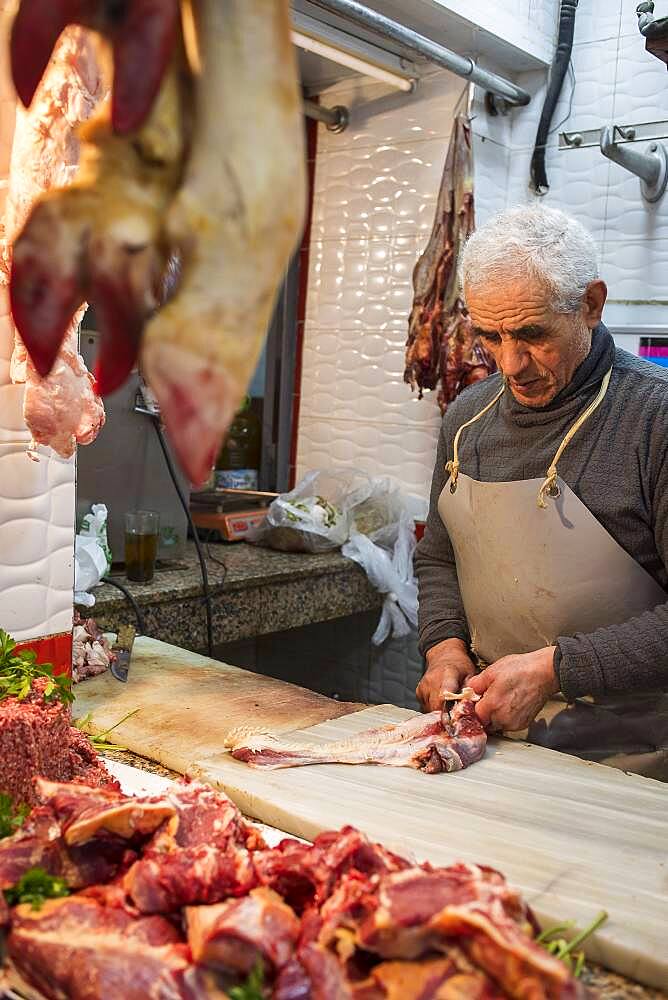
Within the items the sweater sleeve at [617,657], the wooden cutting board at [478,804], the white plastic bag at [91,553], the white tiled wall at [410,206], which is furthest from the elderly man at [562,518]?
the white tiled wall at [410,206]

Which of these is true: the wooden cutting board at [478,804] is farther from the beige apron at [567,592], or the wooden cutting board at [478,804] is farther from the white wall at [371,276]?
the white wall at [371,276]

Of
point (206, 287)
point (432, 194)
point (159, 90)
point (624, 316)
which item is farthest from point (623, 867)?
point (432, 194)

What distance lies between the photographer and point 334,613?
16.1ft

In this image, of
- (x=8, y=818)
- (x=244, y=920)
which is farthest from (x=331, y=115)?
(x=244, y=920)

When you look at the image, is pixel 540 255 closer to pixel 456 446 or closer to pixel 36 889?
pixel 456 446

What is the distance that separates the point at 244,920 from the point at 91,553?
275 centimetres

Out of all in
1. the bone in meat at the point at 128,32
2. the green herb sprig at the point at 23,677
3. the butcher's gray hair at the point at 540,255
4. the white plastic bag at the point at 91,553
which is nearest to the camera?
the bone in meat at the point at 128,32

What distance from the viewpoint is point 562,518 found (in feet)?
9.23

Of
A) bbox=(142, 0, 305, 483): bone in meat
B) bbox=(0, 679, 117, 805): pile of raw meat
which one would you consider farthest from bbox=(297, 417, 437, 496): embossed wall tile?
bbox=(142, 0, 305, 483): bone in meat

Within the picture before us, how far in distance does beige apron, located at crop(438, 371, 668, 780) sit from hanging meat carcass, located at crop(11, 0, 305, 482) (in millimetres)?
2093

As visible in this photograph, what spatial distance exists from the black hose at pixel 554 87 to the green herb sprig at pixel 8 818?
4.23 metres

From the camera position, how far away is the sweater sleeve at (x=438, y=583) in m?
3.14

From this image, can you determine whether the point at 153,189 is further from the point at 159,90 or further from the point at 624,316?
the point at 624,316

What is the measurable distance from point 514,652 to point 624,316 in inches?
96.5
